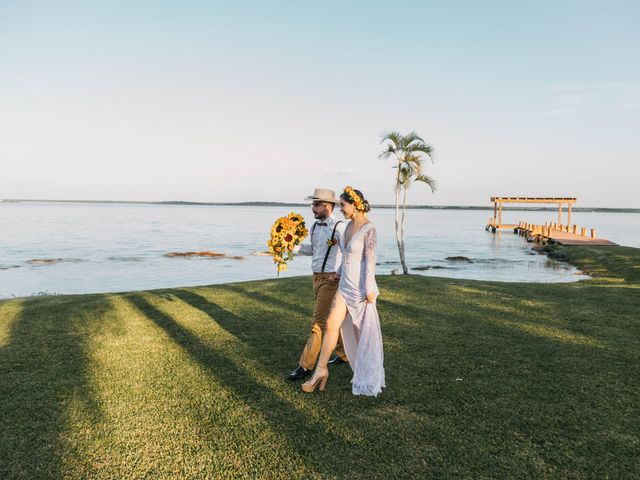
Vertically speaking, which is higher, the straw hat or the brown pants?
the straw hat

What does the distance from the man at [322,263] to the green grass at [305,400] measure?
48 cm

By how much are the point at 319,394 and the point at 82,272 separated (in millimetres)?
27253

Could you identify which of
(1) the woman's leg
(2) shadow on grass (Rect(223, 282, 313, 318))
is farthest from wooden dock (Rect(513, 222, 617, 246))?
(1) the woman's leg

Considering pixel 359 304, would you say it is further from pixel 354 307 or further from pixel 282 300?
pixel 282 300

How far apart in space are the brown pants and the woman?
371 mm

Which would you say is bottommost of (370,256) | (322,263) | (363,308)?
(363,308)

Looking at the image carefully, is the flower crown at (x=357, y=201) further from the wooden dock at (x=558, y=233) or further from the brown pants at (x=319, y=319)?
the wooden dock at (x=558, y=233)

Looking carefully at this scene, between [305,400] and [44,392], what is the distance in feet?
10.2

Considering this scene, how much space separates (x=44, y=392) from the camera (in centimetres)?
543

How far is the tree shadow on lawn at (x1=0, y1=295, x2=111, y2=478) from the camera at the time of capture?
13.2 ft

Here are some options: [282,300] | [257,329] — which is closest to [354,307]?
[257,329]

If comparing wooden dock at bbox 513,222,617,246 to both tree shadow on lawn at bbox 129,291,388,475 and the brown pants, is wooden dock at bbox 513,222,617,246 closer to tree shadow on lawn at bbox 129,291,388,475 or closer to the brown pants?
the brown pants

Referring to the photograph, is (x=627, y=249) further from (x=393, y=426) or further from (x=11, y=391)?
(x=11, y=391)

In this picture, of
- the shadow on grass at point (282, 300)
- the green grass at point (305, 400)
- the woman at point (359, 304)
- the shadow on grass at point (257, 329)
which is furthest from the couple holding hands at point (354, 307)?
the shadow on grass at point (282, 300)
